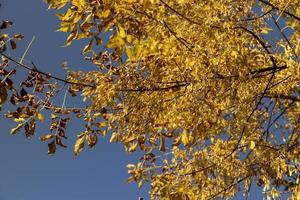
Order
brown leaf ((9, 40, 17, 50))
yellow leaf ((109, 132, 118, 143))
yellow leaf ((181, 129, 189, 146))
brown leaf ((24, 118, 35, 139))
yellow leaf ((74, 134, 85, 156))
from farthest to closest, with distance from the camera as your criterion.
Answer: yellow leaf ((109, 132, 118, 143)) → yellow leaf ((181, 129, 189, 146)) → yellow leaf ((74, 134, 85, 156)) → brown leaf ((24, 118, 35, 139)) → brown leaf ((9, 40, 17, 50))

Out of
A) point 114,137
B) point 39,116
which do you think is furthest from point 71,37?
point 114,137

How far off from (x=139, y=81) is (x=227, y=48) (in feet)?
2.63

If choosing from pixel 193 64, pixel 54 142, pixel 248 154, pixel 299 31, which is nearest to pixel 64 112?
pixel 54 142

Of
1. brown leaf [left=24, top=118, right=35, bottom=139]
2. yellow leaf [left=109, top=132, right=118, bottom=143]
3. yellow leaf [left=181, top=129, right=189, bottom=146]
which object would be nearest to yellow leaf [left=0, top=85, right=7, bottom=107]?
brown leaf [left=24, top=118, right=35, bottom=139]

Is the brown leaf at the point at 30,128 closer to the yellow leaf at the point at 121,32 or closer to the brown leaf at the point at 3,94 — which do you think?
the brown leaf at the point at 3,94

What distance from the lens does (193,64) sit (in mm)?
3379

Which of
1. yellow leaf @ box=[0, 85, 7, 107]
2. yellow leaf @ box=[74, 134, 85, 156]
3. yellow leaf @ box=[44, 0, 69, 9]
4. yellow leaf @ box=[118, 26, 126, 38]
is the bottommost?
yellow leaf @ box=[0, 85, 7, 107]

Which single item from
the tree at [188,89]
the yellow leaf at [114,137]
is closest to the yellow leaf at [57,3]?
the tree at [188,89]

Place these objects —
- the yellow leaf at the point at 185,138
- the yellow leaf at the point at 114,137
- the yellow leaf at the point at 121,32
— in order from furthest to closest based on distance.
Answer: the yellow leaf at the point at 114,137 → the yellow leaf at the point at 185,138 → the yellow leaf at the point at 121,32

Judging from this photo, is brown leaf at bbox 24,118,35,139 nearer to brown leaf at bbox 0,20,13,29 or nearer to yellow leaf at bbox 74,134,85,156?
yellow leaf at bbox 74,134,85,156

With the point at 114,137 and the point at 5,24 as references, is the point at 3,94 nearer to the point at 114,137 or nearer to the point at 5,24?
the point at 5,24

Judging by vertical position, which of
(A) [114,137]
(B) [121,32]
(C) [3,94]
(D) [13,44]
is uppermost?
(A) [114,137]

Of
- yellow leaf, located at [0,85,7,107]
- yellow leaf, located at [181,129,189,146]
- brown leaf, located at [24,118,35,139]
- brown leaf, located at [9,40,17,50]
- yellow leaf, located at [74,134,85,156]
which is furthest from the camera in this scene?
yellow leaf, located at [181,129,189,146]

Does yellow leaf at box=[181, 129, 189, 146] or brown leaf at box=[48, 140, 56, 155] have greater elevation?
yellow leaf at box=[181, 129, 189, 146]
